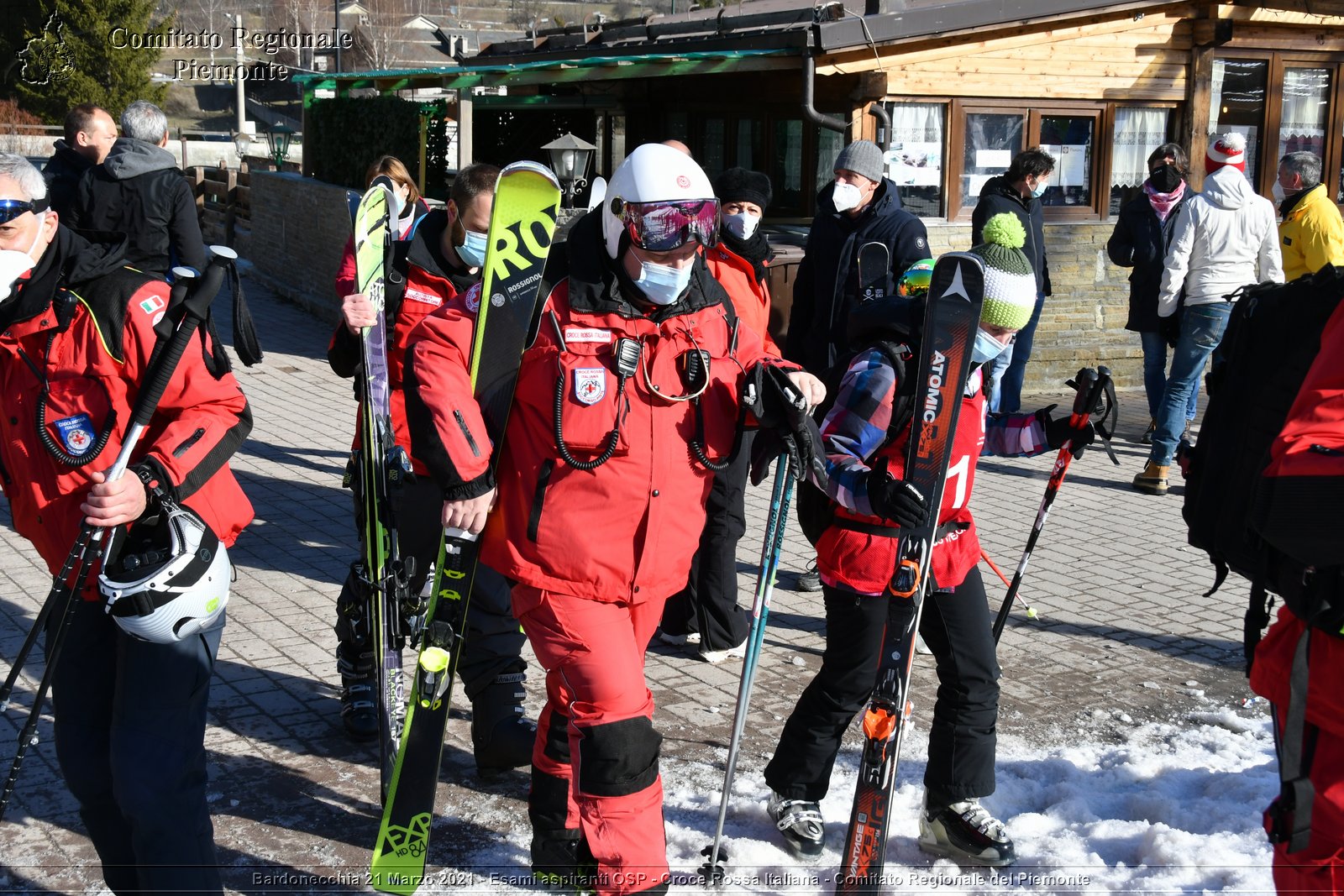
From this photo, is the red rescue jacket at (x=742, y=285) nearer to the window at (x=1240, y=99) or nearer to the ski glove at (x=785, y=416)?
the ski glove at (x=785, y=416)

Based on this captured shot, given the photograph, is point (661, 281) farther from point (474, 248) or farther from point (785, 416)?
point (474, 248)

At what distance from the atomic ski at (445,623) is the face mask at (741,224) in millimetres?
2354

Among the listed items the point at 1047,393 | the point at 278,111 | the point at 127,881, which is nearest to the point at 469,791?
the point at 127,881

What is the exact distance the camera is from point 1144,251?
939 cm

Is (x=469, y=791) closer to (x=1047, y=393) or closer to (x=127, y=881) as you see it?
(x=127, y=881)

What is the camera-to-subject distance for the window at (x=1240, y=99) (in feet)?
41.4

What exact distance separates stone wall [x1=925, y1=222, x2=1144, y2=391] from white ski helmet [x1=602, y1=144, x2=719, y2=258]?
8.60 m

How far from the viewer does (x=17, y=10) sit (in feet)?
140

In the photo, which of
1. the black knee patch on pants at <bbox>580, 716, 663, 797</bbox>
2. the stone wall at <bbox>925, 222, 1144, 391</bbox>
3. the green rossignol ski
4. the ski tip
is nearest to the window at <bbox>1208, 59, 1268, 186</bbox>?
the stone wall at <bbox>925, 222, 1144, 391</bbox>

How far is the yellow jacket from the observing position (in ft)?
27.1

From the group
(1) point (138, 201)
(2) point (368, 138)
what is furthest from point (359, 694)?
(2) point (368, 138)

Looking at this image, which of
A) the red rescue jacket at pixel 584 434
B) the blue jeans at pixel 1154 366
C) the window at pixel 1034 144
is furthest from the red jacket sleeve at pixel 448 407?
the window at pixel 1034 144

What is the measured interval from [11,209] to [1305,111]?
13.0m

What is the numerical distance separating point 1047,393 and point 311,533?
7086 millimetres
